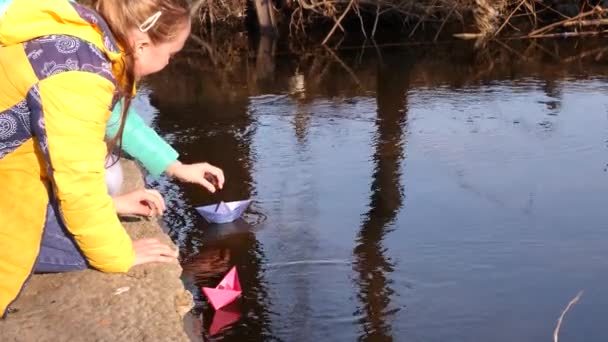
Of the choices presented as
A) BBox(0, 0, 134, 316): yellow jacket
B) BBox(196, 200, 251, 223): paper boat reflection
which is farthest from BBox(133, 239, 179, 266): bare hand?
BBox(196, 200, 251, 223): paper boat reflection

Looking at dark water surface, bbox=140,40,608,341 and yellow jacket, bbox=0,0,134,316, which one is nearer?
yellow jacket, bbox=0,0,134,316

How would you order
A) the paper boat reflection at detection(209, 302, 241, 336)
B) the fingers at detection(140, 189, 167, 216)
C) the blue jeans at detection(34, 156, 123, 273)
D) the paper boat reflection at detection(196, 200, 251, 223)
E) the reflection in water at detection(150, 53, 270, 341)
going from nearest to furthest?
the blue jeans at detection(34, 156, 123, 273), the fingers at detection(140, 189, 167, 216), the paper boat reflection at detection(209, 302, 241, 336), the reflection in water at detection(150, 53, 270, 341), the paper boat reflection at detection(196, 200, 251, 223)

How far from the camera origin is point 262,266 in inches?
152

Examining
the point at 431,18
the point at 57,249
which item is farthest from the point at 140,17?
the point at 431,18

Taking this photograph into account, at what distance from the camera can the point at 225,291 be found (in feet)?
11.3

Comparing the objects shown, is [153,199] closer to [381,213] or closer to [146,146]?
[146,146]

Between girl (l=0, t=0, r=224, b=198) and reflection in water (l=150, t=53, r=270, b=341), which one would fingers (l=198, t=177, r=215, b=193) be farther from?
reflection in water (l=150, t=53, r=270, b=341)

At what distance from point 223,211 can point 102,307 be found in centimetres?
157

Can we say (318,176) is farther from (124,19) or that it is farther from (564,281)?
(124,19)

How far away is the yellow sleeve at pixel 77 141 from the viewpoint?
7.79ft

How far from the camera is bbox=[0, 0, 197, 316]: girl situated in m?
2.38

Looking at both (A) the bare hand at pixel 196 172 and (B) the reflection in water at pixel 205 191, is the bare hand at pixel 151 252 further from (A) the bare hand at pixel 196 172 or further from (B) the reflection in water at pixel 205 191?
(B) the reflection in water at pixel 205 191

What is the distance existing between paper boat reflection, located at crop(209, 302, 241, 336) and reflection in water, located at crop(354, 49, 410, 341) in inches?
18.6

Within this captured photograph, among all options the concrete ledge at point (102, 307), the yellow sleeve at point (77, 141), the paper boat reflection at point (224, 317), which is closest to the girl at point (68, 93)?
the yellow sleeve at point (77, 141)
